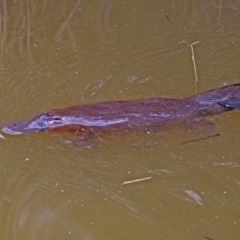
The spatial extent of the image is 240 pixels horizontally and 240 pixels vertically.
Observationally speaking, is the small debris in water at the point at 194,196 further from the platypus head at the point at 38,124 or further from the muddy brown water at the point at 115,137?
the platypus head at the point at 38,124

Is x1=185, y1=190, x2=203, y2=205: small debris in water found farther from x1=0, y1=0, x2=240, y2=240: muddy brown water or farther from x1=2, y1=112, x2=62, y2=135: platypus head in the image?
Answer: x1=2, y1=112, x2=62, y2=135: platypus head

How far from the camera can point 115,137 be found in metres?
3.65

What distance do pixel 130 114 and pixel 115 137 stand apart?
0.63ft

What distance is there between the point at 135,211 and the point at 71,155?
2.21 ft

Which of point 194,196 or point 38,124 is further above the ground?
point 38,124

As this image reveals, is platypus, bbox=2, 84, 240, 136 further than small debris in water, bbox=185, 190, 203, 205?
Yes

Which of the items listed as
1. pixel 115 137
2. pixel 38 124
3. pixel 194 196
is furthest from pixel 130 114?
pixel 194 196

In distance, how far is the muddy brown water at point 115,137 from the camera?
2.99 meters

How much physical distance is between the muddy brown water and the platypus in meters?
0.07

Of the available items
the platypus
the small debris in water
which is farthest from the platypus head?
the small debris in water

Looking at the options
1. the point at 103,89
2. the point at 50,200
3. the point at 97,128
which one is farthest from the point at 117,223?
the point at 103,89

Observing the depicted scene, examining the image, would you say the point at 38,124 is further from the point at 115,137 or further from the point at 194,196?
the point at 194,196

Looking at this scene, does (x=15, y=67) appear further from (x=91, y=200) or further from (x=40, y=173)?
(x=91, y=200)

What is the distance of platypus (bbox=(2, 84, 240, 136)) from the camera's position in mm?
3699
